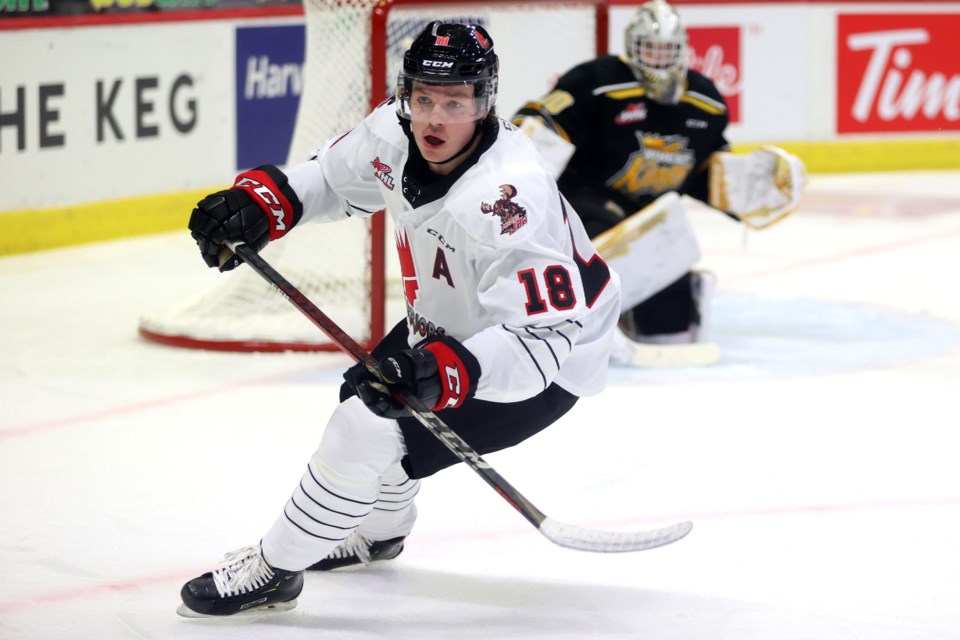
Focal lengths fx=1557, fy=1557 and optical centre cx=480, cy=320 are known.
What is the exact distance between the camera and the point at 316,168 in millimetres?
2680

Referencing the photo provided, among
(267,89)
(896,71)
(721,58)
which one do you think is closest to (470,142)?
(267,89)

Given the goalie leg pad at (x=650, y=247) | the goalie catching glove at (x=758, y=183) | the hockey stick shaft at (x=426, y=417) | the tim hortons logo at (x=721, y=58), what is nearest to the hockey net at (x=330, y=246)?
the goalie leg pad at (x=650, y=247)

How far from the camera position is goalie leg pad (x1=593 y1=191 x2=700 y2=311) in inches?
170

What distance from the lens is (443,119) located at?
90.7 inches

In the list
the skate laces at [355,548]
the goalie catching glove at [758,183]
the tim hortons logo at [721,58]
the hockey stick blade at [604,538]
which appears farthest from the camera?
the tim hortons logo at [721,58]

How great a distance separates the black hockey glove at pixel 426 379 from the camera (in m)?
2.16

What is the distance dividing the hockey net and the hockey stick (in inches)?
73.4

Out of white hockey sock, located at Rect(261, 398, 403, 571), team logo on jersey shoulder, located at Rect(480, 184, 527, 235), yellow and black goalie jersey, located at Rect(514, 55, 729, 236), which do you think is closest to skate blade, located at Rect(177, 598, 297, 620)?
white hockey sock, located at Rect(261, 398, 403, 571)

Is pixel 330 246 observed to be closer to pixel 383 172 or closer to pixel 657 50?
pixel 657 50

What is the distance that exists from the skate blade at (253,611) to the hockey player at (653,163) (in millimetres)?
1994

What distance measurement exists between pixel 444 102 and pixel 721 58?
5.45 m

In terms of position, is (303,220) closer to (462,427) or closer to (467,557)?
(462,427)

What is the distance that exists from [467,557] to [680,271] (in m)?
1.83

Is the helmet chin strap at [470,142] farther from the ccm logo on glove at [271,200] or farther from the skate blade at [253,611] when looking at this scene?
the skate blade at [253,611]
